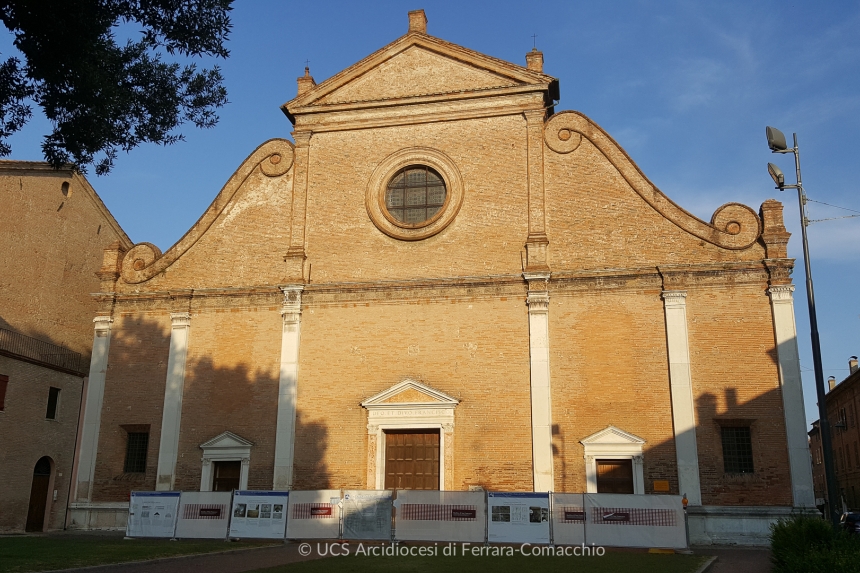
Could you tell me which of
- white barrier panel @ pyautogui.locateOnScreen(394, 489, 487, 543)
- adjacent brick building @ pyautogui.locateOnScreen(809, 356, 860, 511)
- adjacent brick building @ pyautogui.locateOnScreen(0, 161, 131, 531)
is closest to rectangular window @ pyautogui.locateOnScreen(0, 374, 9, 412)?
adjacent brick building @ pyautogui.locateOnScreen(0, 161, 131, 531)

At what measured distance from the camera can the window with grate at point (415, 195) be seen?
2091cm

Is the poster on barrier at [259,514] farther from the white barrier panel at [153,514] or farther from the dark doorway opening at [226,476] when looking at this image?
the dark doorway opening at [226,476]

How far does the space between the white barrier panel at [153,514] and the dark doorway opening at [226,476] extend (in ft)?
8.60

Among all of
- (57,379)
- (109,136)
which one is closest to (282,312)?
(57,379)

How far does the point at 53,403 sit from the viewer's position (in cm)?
2286

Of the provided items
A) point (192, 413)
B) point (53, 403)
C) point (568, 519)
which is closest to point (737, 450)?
point (568, 519)

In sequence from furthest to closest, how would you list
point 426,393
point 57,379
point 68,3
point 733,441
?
point 57,379
point 426,393
point 733,441
point 68,3

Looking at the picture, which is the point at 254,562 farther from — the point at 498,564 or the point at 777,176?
the point at 777,176

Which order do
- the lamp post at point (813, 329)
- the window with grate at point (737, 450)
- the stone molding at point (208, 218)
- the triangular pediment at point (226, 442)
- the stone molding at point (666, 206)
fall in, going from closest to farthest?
the lamp post at point (813, 329) → the window with grate at point (737, 450) → the stone molding at point (666, 206) → the triangular pediment at point (226, 442) → the stone molding at point (208, 218)

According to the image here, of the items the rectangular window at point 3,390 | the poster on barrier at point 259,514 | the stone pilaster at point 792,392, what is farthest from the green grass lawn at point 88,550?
the stone pilaster at point 792,392

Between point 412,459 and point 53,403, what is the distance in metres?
11.3

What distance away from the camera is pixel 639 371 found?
18234 millimetres

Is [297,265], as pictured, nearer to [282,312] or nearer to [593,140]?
[282,312]

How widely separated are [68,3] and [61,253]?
60.4ft
